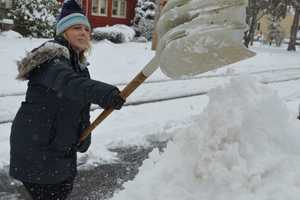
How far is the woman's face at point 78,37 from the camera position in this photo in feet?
9.01

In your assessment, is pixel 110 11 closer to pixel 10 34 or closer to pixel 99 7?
pixel 99 7

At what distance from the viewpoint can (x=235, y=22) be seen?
2578 mm

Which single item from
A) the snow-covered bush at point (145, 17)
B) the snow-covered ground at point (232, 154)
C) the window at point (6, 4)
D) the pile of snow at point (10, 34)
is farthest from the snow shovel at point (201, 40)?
the snow-covered bush at point (145, 17)

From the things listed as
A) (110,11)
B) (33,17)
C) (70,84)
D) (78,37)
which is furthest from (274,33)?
(70,84)

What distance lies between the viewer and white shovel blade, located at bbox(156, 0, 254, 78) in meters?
2.54

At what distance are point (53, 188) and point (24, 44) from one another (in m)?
12.8

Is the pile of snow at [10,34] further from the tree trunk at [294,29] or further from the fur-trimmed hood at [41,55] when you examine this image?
the tree trunk at [294,29]

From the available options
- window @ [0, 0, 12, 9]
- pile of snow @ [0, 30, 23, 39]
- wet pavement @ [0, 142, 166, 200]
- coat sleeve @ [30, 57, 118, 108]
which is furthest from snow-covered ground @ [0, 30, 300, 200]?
window @ [0, 0, 12, 9]

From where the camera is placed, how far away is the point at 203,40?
2.54 metres

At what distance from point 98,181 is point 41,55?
236 centimetres

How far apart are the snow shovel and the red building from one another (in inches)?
965

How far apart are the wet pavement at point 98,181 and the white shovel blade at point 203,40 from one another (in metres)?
2.05

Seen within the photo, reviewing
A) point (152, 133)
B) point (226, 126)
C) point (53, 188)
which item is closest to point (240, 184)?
point (226, 126)

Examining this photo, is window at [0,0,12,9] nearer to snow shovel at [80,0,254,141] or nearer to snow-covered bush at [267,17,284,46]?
snow shovel at [80,0,254,141]
